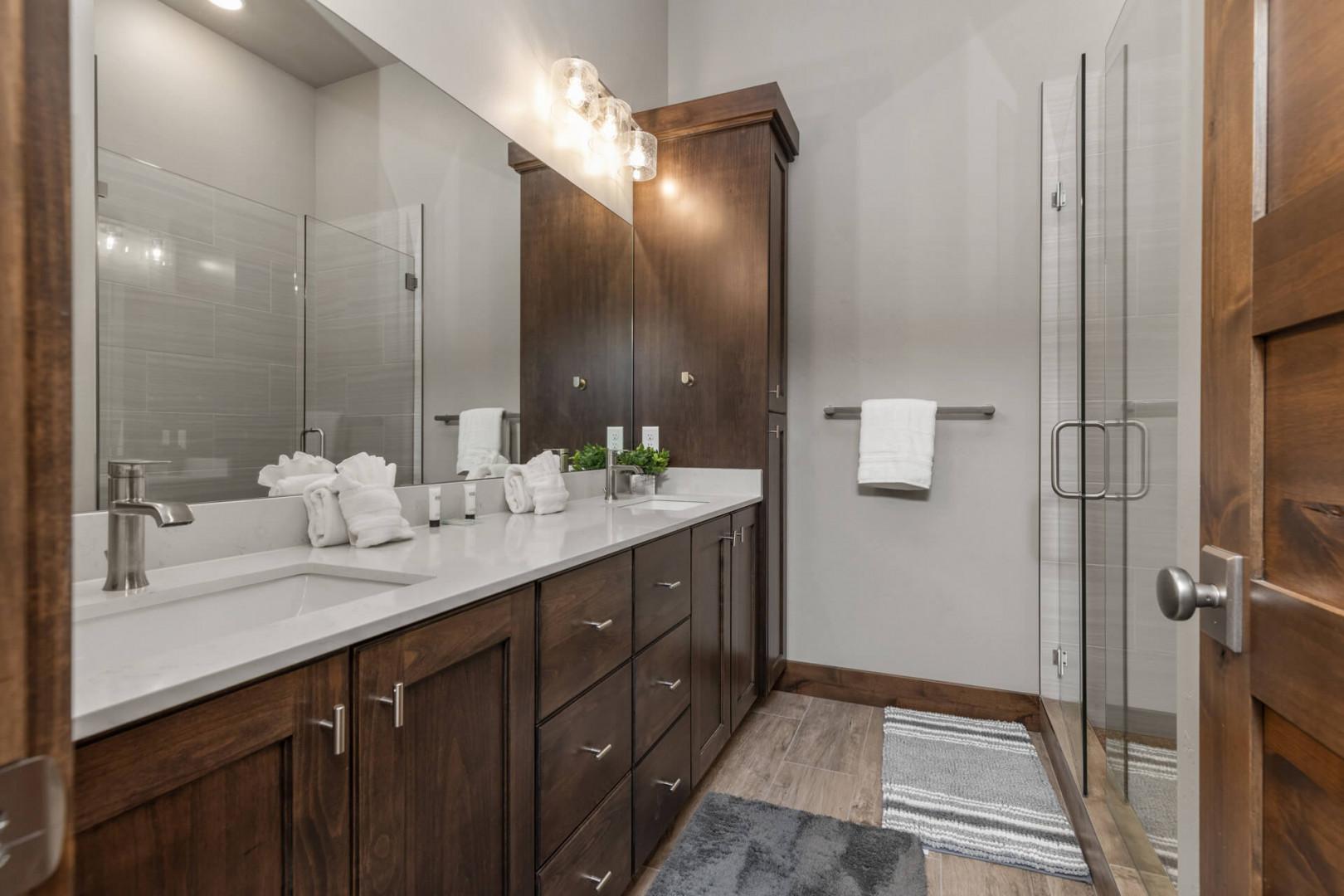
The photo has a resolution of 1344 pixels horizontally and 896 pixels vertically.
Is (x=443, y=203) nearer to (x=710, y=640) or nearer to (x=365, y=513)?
(x=365, y=513)

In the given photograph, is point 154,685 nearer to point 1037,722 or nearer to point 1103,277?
point 1103,277

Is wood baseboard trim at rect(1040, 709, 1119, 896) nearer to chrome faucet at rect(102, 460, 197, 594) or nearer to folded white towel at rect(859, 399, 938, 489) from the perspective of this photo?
folded white towel at rect(859, 399, 938, 489)

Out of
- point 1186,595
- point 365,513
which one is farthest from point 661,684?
point 1186,595

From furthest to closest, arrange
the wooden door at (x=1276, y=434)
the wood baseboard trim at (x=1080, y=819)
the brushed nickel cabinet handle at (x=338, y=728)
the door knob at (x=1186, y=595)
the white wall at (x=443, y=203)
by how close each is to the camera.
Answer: the wood baseboard trim at (x=1080, y=819) → the white wall at (x=443, y=203) → the brushed nickel cabinet handle at (x=338, y=728) → the door knob at (x=1186, y=595) → the wooden door at (x=1276, y=434)

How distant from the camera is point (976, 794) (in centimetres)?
189

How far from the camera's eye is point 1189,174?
75 cm

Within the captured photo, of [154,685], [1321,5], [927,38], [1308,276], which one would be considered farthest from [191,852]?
[927,38]

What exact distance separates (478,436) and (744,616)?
1.07m

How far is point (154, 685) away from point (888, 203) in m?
2.61

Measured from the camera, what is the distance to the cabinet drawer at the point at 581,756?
1.07 m

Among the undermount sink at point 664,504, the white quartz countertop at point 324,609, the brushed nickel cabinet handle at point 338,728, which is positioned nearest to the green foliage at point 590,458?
the undermount sink at point 664,504

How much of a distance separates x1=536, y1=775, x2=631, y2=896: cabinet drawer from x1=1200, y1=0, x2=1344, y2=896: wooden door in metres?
0.91

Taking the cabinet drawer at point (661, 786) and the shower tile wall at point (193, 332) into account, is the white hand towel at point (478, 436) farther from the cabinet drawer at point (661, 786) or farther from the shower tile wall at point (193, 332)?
the cabinet drawer at point (661, 786)

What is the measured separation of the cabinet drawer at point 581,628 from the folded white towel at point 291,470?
548 mm
